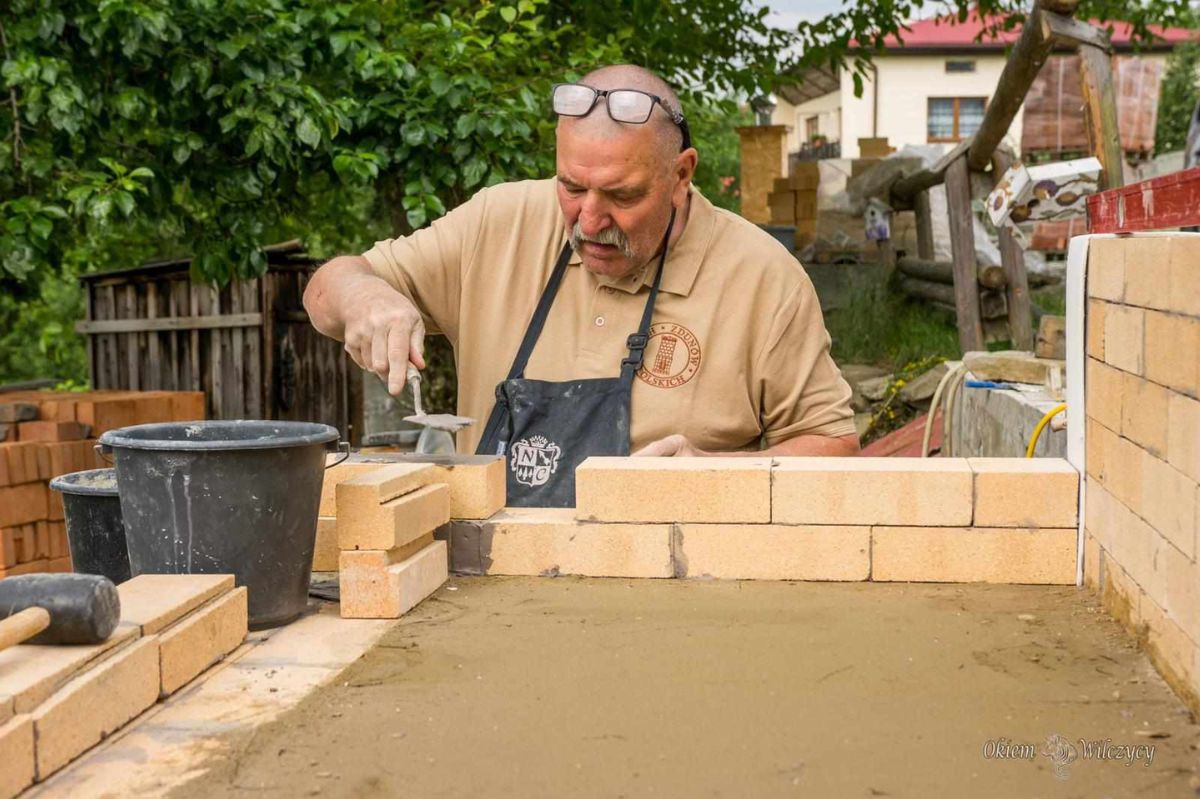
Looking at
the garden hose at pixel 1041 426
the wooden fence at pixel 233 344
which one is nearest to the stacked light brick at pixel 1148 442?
the garden hose at pixel 1041 426

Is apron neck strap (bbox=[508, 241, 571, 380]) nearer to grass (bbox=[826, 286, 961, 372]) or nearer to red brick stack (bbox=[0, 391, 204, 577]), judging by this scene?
red brick stack (bbox=[0, 391, 204, 577])

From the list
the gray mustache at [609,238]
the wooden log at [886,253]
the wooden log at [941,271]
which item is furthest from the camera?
the wooden log at [886,253]

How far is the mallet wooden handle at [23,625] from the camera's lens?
6.51ft

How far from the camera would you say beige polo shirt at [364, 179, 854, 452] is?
4.02 meters

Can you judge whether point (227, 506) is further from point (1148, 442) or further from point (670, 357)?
point (1148, 442)

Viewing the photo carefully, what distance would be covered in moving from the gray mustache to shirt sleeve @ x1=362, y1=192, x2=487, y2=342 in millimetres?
459

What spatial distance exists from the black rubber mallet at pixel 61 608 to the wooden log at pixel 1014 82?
19.9 feet

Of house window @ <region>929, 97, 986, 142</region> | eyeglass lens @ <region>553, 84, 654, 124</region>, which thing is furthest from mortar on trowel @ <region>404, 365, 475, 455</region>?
house window @ <region>929, 97, 986, 142</region>

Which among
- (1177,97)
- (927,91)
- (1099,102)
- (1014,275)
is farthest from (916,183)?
(927,91)

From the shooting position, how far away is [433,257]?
4223 mm

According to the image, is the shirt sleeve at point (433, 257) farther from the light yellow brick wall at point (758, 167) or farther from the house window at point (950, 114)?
the house window at point (950, 114)

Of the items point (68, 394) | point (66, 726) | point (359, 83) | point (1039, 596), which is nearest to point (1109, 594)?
point (1039, 596)

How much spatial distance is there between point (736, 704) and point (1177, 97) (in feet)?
106

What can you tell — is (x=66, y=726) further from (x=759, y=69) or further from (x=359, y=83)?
(x=759, y=69)
